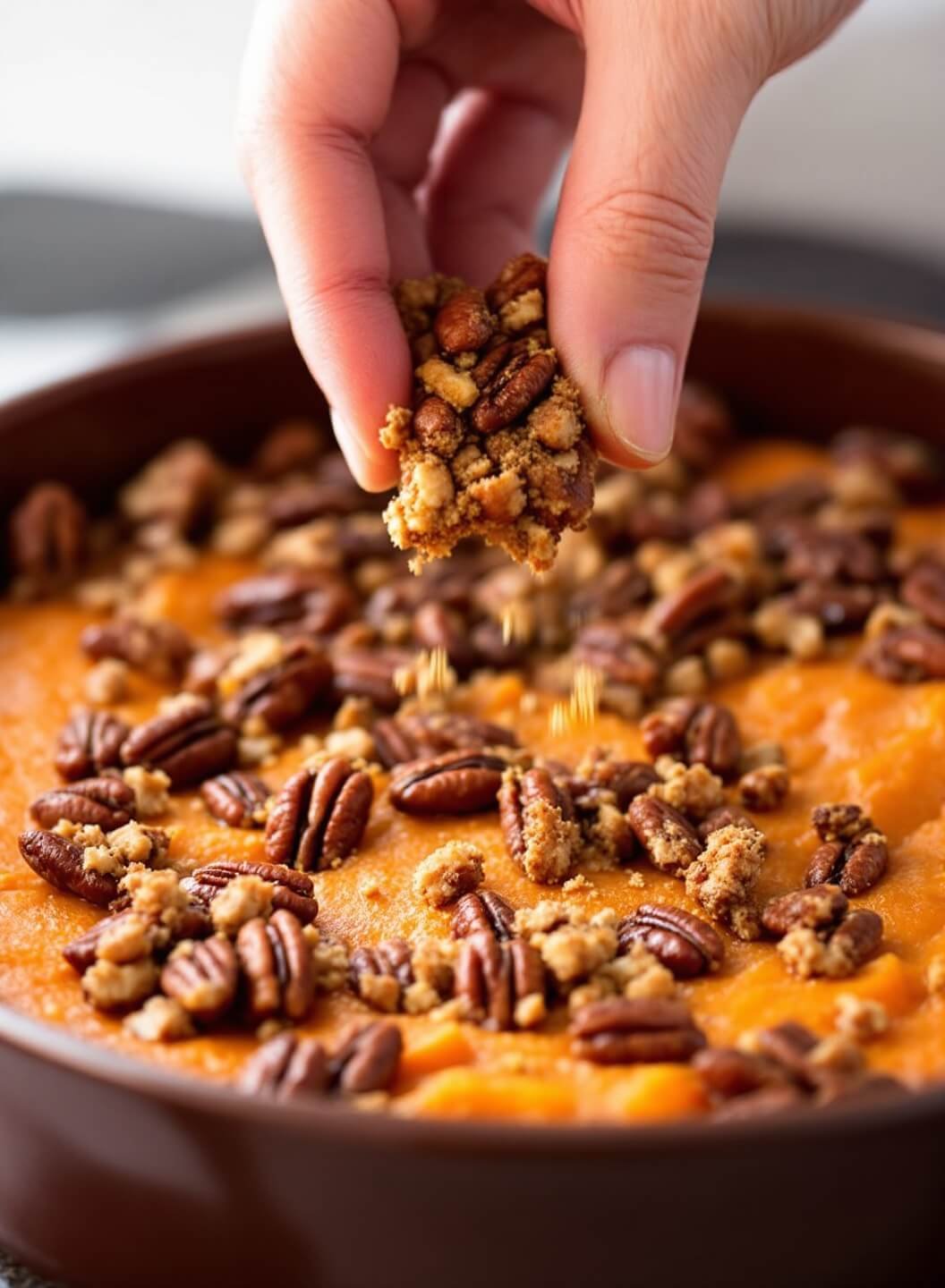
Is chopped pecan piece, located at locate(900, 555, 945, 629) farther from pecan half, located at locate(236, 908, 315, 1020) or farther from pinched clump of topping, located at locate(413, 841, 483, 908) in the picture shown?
pecan half, located at locate(236, 908, 315, 1020)

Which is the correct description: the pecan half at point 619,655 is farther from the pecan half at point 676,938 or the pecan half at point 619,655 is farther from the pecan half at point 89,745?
the pecan half at point 89,745

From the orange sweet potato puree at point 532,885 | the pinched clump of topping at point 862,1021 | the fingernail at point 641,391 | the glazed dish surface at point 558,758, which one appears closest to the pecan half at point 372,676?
the glazed dish surface at point 558,758

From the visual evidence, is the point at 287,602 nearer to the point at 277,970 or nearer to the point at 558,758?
the point at 558,758

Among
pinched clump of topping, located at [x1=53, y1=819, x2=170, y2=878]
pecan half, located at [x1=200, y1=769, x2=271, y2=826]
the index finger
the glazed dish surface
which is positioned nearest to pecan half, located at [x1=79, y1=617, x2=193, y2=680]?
the glazed dish surface

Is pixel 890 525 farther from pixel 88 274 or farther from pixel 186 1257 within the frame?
pixel 88 274

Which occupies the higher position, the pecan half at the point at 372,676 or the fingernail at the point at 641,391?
the fingernail at the point at 641,391

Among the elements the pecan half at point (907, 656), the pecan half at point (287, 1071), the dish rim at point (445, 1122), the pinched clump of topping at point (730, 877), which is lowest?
the pecan half at point (907, 656)

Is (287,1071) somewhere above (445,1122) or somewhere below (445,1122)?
below

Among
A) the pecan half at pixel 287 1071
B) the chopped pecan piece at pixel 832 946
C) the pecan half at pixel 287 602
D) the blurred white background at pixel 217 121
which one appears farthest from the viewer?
the blurred white background at pixel 217 121

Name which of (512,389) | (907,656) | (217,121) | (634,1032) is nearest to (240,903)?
(634,1032)
